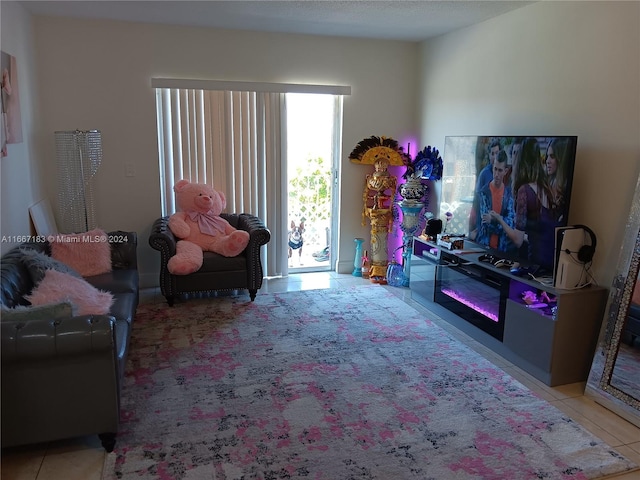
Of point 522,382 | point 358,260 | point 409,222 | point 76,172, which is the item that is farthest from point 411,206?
point 76,172

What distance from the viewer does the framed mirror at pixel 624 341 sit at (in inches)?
106

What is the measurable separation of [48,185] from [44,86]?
88 cm

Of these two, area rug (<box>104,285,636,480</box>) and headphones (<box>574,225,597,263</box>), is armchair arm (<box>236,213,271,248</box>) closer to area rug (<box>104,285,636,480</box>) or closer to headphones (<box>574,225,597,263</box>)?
area rug (<box>104,285,636,480</box>)

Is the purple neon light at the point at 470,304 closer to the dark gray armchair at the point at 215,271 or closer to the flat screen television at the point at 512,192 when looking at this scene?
the flat screen television at the point at 512,192

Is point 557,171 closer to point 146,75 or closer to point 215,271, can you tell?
point 215,271

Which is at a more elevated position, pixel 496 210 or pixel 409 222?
pixel 496 210

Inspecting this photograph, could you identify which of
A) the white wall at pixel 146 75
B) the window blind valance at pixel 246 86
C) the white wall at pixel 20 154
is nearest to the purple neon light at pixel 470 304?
the white wall at pixel 146 75

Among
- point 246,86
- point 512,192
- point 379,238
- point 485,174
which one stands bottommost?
point 379,238

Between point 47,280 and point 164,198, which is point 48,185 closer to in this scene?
point 164,198

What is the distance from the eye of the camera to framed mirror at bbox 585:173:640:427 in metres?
2.70

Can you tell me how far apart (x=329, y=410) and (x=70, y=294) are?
1.61 metres

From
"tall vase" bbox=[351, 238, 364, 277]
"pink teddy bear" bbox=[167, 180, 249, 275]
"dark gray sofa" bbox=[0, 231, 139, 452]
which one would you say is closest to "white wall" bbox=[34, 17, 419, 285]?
"pink teddy bear" bbox=[167, 180, 249, 275]

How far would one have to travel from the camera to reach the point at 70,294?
2.79 meters

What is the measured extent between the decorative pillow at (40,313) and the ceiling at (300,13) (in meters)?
2.56
